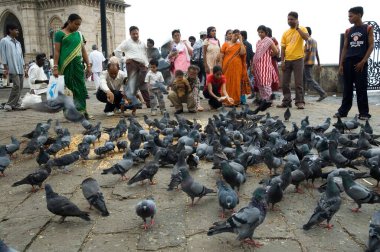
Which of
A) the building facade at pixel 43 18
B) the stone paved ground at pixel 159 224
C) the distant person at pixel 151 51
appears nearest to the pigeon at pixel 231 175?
the stone paved ground at pixel 159 224

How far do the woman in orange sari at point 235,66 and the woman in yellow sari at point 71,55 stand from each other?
361 centimetres

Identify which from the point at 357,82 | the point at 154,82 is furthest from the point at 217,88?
the point at 357,82

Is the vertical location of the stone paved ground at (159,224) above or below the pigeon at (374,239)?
below

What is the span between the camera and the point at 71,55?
22.8ft

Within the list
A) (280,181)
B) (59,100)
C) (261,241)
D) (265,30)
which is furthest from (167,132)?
(265,30)

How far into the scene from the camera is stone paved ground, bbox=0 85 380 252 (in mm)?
2641

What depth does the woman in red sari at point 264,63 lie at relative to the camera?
8.76 m

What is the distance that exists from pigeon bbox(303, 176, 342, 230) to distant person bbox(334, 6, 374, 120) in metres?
4.63

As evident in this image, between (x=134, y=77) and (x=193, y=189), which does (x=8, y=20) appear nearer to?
(x=134, y=77)

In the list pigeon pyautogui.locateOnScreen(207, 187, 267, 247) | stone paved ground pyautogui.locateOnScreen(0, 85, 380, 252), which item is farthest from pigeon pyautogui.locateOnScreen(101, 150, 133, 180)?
pigeon pyautogui.locateOnScreen(207, 187, 267, 247)

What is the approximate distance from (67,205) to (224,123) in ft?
12.0

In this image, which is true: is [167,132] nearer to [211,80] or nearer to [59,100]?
[59,100]

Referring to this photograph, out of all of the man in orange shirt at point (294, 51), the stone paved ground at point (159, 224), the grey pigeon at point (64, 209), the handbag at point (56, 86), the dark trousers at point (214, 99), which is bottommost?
the stone paved ground at point (159, 224)

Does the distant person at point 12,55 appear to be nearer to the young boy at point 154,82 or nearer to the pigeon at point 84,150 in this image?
the young boy at point 154,82
